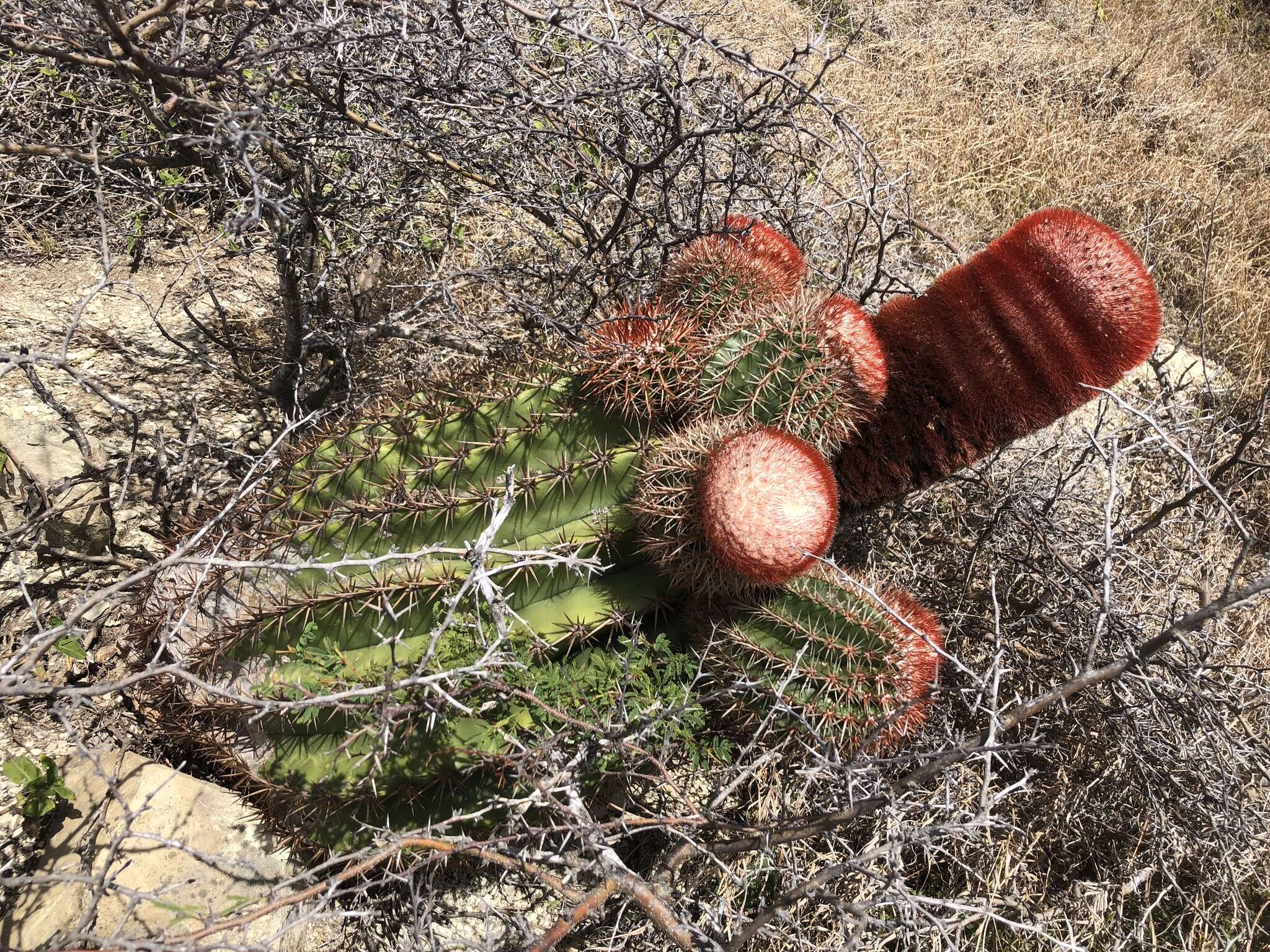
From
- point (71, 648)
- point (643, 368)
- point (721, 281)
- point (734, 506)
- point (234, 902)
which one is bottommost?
point (234, 902)

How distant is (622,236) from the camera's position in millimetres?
2979

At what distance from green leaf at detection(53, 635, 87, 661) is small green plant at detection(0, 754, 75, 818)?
0.26m

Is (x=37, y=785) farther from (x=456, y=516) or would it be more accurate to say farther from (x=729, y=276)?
(x=729, y=276)

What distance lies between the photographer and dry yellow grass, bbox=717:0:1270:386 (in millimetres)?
3760

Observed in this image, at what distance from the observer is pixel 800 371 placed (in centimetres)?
203

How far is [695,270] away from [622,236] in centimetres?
75

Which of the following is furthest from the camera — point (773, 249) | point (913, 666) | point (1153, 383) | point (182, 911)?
point (1153, 383)

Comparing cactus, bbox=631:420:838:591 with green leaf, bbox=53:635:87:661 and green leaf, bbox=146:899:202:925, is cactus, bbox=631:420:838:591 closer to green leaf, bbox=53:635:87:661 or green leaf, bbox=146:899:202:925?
green leaf, bbox=146:899:202:925

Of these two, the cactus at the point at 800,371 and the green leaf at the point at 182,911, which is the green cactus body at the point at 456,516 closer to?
the cactus at the point at 800,371

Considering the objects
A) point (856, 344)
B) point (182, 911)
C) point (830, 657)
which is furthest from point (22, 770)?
point (856, 344)

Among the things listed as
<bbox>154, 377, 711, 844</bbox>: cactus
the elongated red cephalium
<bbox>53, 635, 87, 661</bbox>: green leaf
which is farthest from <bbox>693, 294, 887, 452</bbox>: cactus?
<bbox>53, 635, 87, 661</bbox>: green leaf

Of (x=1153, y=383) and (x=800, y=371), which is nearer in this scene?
(x=800, y=371)

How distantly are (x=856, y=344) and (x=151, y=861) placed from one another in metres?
2.07

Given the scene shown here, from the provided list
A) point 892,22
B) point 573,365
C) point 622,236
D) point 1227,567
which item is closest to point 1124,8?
point 892,22
